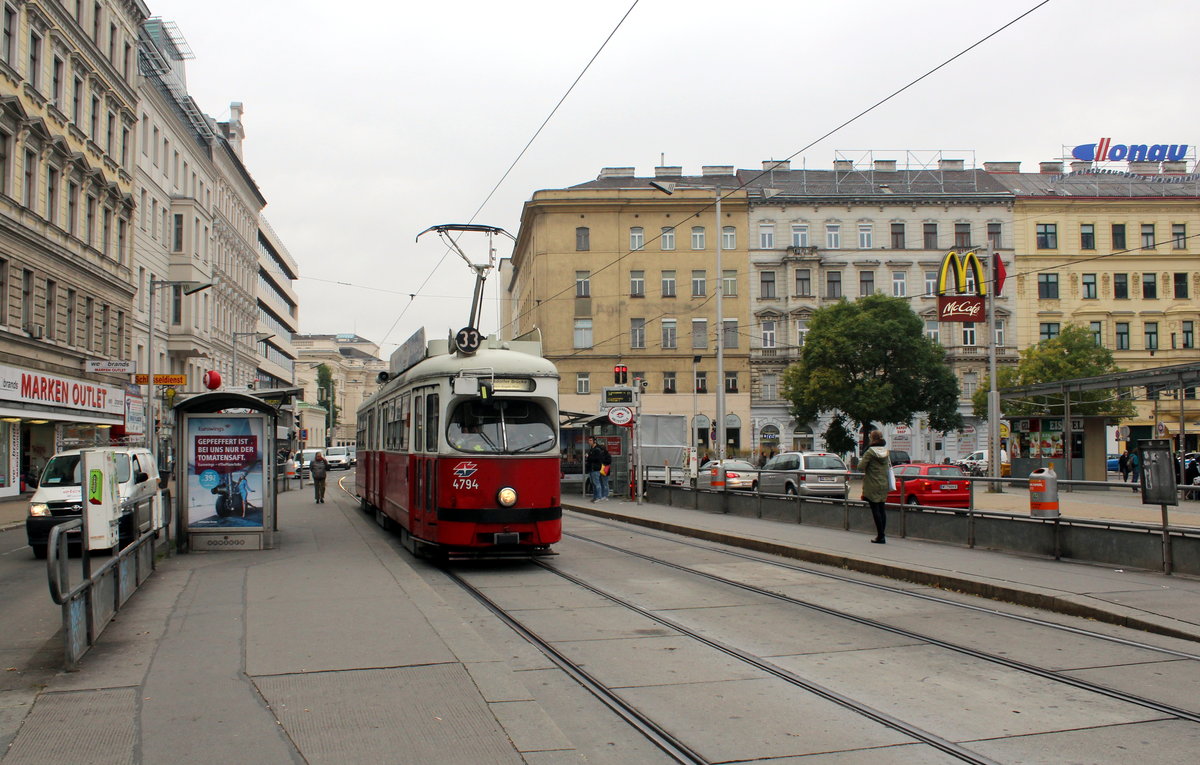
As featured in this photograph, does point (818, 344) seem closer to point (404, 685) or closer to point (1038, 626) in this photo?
point (1038, 626)

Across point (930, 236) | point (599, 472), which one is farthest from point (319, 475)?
point (930, 236)

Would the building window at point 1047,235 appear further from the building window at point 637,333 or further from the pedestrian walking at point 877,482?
the pedestrian walking at point 877,482

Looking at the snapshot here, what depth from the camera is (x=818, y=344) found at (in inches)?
2183

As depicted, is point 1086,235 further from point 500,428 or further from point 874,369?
point 500,428

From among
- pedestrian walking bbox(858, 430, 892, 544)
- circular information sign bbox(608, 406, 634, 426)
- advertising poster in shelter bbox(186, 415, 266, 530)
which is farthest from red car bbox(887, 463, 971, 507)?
advertising poster in shelter bbox(186, 415, 266, 530)

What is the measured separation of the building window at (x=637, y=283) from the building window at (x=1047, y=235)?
26.0m

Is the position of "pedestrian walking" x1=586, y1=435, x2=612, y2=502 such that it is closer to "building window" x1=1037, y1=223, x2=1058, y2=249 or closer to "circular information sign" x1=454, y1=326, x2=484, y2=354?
"circular information sign" x1=454, y1=326, x2=484, y2=354

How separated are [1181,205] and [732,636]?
7108 cm

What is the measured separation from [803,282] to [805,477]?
48172mm

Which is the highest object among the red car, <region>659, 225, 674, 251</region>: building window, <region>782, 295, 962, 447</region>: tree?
<region>659, 225, 674, 251</region>: building window

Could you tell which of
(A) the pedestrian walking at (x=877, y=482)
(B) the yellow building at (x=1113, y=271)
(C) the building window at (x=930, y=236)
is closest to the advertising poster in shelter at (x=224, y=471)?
(A) the pedestrian walking at (x=877, y=482)

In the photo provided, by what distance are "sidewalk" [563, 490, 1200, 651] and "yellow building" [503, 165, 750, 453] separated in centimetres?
4738

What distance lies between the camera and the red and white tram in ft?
44.0

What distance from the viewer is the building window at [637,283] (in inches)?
2682
